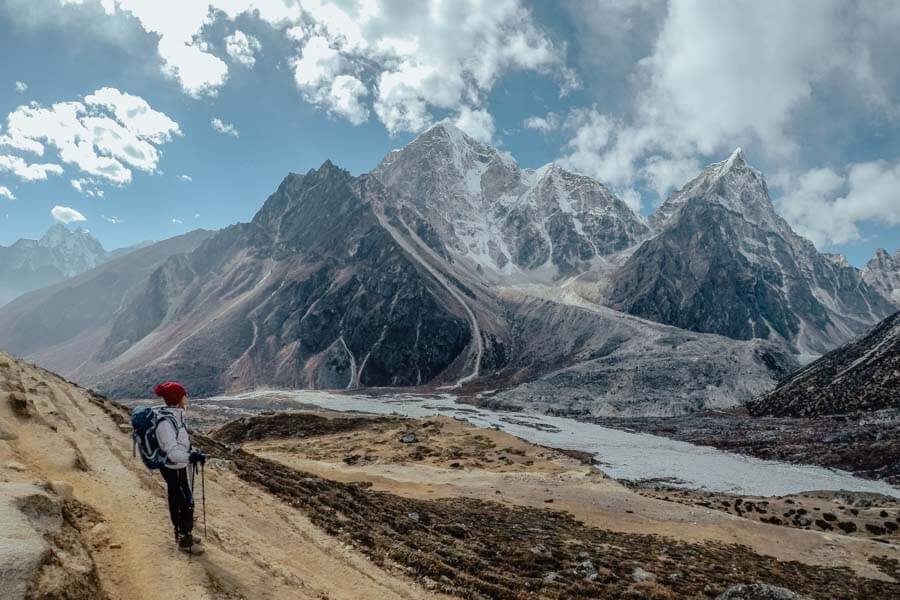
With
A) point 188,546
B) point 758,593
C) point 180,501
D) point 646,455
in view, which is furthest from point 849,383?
point 180,501

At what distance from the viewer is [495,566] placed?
17.1m

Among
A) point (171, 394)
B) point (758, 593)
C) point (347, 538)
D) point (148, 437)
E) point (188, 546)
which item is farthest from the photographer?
point (758, 593)

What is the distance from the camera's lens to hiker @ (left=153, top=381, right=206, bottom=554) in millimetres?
10060

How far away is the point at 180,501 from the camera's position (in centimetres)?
1026

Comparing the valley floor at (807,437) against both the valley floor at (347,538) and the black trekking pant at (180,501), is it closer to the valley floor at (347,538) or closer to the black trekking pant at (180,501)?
the valley floor at (347,538)

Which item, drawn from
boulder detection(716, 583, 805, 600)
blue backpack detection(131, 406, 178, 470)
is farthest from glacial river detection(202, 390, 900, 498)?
blue backpack detection(131, 406, 178, 470)

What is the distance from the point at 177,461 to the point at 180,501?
89 centimetres

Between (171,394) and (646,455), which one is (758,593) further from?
(646,455)

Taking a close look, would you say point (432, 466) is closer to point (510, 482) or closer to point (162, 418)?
point (510, 482)

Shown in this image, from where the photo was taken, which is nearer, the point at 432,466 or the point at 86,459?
the point at 86,459

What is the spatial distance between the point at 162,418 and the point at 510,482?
120 feet

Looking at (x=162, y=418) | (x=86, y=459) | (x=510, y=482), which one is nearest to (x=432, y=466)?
(x=510, y=482)

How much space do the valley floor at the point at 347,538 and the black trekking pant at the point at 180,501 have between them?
1.71 ft

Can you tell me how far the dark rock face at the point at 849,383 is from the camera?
318ft
